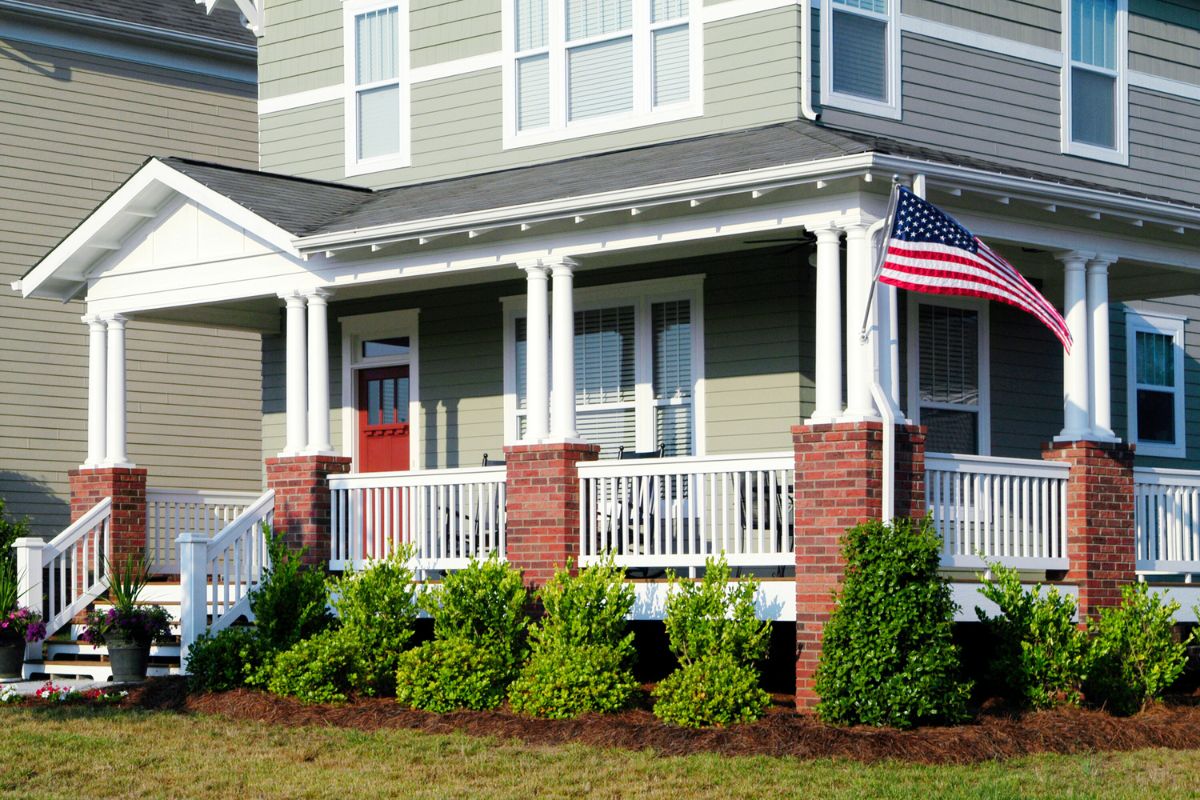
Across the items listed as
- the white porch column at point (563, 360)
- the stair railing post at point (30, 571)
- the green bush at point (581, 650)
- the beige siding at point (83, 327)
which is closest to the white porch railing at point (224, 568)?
the stair railing post at point (30, 571)

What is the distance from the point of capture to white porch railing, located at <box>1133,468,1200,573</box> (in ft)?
51.1

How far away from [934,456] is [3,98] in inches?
535

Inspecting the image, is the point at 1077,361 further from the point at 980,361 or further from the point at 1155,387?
the point at 1155,387

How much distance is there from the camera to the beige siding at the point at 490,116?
16172 millimetres

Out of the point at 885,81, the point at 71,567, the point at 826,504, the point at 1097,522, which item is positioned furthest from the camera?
the point at 71,567

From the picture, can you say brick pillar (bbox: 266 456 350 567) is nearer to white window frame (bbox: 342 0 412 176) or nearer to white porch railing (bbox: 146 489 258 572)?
white porch railing (bbox: 146 489 258 572)

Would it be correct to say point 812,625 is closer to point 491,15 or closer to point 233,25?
point 491,15

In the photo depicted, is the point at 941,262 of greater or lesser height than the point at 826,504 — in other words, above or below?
above

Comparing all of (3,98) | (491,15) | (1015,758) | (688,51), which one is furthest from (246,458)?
(1015,758)

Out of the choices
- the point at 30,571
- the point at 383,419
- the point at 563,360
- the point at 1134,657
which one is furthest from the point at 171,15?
the point at 1134,657

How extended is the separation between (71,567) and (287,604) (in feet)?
10.6

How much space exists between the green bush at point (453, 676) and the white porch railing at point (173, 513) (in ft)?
15.7

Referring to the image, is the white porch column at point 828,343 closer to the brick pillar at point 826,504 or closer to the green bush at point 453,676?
the brick pillar at point 826,504

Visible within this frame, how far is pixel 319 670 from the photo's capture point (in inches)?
563
